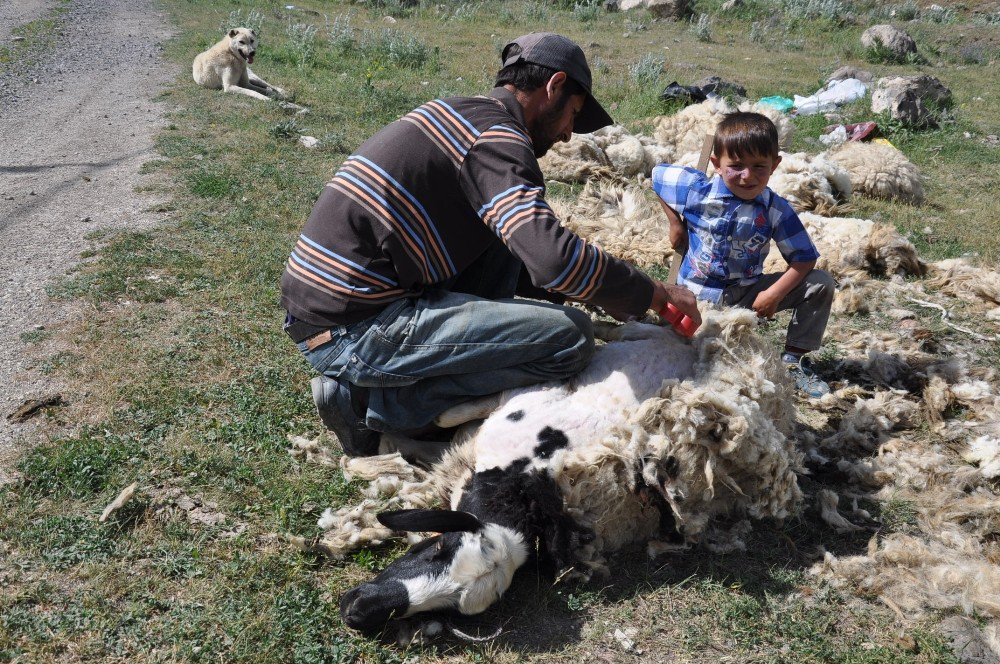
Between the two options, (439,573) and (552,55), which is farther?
(552,55)

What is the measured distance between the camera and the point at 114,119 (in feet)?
29.2

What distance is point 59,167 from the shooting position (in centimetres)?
712

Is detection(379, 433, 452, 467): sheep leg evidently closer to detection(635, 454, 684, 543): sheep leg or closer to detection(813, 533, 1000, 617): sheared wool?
detection(635, 454, 684, 543): sheep leg

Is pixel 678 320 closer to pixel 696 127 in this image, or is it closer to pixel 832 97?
pixel 696 127

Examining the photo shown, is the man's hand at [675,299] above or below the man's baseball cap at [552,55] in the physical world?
below

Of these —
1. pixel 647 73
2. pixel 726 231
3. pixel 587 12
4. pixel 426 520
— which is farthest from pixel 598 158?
pixel 587 12

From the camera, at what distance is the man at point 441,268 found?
2762mm

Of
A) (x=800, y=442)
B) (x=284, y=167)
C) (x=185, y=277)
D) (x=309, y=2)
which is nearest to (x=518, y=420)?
(x=800, y=442)

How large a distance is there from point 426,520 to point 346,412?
881mm

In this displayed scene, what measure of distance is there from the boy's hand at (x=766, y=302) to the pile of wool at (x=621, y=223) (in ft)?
4.69

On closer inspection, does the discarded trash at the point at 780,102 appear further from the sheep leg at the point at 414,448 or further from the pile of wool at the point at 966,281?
the sheep leg at the point at 414,448

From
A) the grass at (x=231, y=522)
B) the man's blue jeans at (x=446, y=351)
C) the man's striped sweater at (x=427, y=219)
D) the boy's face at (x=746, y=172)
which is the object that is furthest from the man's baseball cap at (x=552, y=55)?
the grass at (x=231, y=522)

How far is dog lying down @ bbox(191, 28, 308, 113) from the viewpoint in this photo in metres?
10.1

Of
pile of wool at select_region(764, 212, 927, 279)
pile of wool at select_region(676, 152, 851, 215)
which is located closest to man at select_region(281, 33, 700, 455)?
pile of wool at select_region(764, 212, 927, 279)
